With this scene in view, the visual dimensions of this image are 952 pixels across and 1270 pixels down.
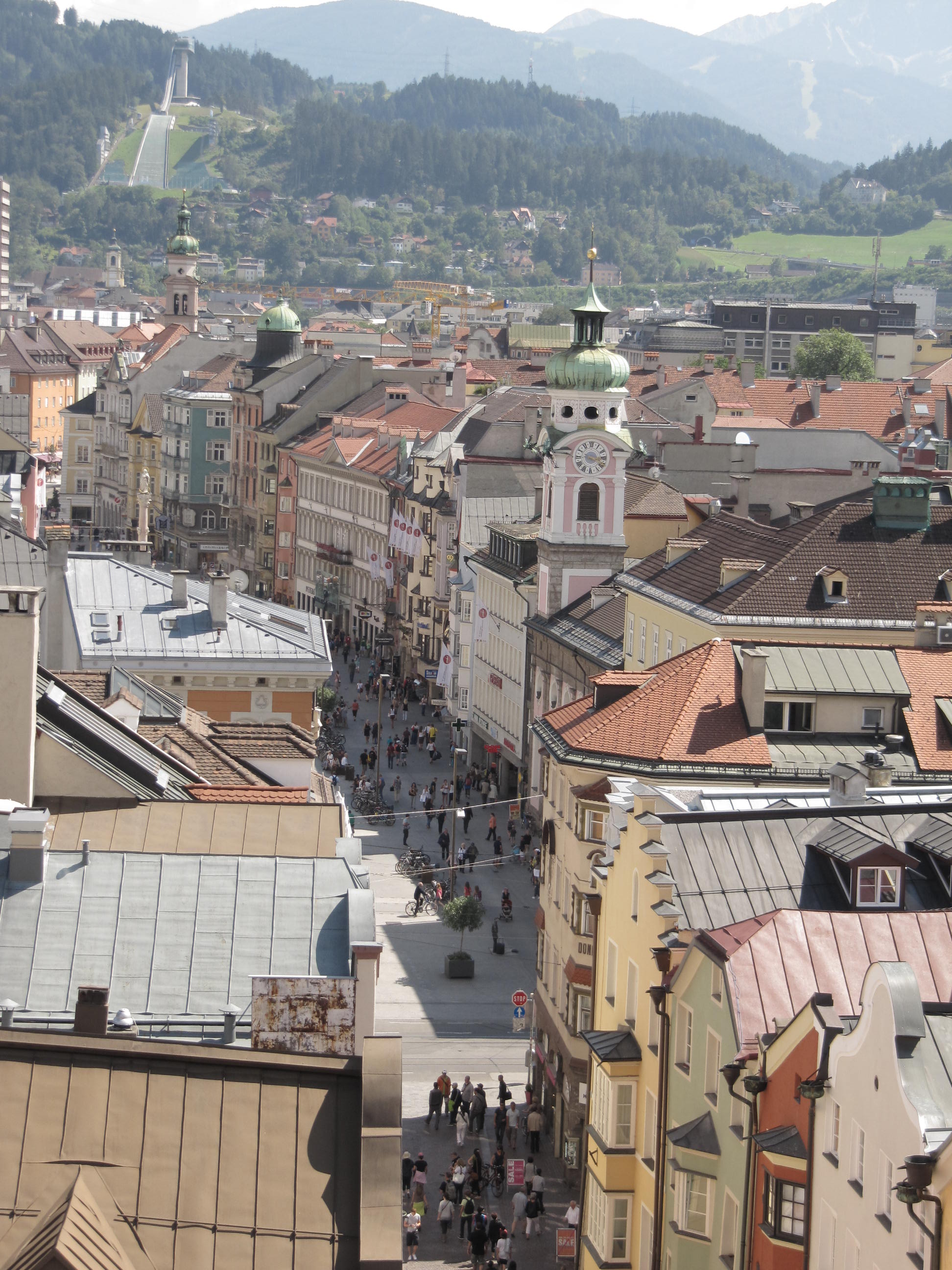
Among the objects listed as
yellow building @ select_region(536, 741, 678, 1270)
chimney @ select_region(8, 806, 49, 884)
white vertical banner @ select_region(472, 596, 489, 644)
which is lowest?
white vertical banner @ select_region(472, 596, 489, 644)

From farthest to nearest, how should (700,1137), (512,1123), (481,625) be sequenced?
(481,625), (512,1123), (700,1137)

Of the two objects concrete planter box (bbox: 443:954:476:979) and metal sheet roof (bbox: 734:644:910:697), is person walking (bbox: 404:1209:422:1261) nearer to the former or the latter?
metal sheet roof (bbox: 734:644:910:697)

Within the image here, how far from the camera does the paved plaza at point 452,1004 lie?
41344 mm

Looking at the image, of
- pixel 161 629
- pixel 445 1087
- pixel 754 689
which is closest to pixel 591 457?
pixel 161 629

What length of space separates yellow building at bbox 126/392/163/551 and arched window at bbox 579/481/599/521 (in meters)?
89.0

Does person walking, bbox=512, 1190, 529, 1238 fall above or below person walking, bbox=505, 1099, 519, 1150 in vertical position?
above

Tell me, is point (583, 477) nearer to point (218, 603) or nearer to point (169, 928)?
point (218, 603)

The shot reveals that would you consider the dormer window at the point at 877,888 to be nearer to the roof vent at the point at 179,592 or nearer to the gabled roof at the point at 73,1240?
the gabled roof at the point at 73,1240

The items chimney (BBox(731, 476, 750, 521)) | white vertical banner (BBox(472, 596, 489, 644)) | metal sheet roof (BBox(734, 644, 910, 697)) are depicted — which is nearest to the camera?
metal sheet roof (BBox(734, 644, 910, 697))

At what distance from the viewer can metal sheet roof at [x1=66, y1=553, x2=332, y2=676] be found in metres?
56.7

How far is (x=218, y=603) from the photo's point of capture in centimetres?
5756

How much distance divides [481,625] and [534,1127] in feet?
139

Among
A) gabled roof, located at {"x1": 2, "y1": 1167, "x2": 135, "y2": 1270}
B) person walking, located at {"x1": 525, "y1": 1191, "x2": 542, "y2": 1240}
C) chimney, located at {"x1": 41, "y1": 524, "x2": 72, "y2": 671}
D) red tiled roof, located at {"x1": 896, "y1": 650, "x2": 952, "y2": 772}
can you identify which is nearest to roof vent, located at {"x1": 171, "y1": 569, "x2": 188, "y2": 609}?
chimney, located at {"x1": 41, "y1": 524, "x2": 72, "y2": 671}

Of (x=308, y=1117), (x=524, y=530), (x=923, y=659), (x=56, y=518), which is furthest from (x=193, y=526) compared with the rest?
(x=308, y=1117)
